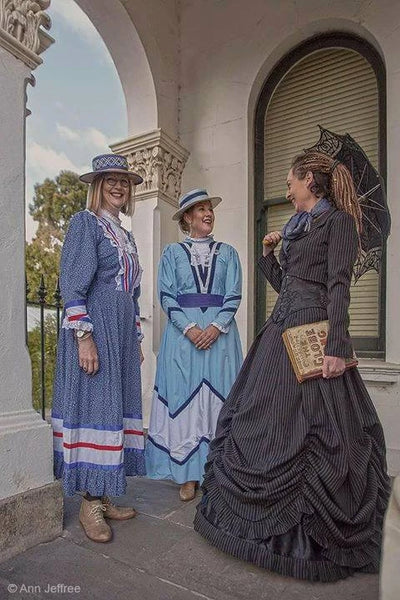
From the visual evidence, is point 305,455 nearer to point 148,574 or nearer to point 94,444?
point 148,574

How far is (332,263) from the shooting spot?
2033 millimetres

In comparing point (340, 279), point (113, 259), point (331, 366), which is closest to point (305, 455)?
point (331, 366)

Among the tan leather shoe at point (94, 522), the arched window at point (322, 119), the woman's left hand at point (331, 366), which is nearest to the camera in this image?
the woman's left hand at point (331, 366)

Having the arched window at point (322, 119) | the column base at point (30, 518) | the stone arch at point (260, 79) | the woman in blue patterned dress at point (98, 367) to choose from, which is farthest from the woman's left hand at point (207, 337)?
the arched window at point (322, 119)

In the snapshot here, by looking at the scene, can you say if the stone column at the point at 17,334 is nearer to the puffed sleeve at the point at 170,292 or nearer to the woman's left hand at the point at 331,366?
the puffed sleeve at the point at 170,292

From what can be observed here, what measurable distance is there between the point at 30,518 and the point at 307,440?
4.44ft

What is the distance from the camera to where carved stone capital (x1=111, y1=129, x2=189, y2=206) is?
423 cm

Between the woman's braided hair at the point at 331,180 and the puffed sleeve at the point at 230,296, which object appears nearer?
the woman's braided hair at the point at 331,180

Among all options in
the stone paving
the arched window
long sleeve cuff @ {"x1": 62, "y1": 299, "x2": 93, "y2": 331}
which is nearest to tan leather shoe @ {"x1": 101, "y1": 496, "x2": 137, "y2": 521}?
the stone paving

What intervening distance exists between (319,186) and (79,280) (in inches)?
50.9

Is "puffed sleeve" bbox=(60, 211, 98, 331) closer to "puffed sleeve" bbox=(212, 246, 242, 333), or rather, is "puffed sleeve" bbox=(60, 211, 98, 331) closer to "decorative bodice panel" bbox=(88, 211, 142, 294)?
"decorative bodice panel" bbox=(88, 211, 142, 294)

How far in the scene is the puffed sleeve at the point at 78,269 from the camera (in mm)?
2244

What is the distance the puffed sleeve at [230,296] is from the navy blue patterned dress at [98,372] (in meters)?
0.70

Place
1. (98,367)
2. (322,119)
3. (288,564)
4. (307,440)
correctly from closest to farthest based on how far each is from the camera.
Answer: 1. (288,564)
2. (307,440)
3. (98,367)
4. (322,119)
